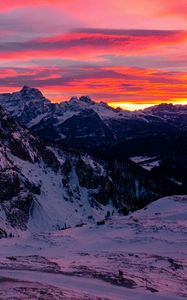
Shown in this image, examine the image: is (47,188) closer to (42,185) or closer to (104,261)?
(42,185)

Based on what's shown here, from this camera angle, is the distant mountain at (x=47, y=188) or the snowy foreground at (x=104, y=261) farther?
the distant mountain at (x=47, y=188)

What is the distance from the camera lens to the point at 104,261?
113 feet

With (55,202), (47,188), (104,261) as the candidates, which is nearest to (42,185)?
(47,188)

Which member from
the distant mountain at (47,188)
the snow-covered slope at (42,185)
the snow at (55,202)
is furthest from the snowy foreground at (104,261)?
the snow at (55,202)

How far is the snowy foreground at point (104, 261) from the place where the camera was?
24.2 m

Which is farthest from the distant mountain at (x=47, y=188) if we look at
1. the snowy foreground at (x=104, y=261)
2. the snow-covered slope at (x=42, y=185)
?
the snowy foreground at (x=104, y=261)

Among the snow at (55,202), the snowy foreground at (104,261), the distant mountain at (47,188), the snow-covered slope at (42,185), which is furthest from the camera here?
the snow at (55,202)

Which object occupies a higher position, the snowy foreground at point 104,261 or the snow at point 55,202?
the snowy foreground at point 104,261

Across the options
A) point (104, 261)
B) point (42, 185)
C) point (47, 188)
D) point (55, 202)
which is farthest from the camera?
point (47, 188)

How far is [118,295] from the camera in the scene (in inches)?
935

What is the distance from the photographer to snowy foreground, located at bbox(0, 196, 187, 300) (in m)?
24.2

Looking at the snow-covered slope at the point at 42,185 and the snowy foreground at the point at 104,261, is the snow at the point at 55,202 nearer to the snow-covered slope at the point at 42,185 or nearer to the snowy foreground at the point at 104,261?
the snow-covered slope at the point at 42,185

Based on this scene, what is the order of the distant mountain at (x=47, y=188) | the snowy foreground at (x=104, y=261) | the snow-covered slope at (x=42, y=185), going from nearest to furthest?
the snowy foreground at (x=104, y=261), the snow-covered slope at (x=42, y=185), the distant mountain at (x=47, y=188)

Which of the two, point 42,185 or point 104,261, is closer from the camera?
point 104,261
